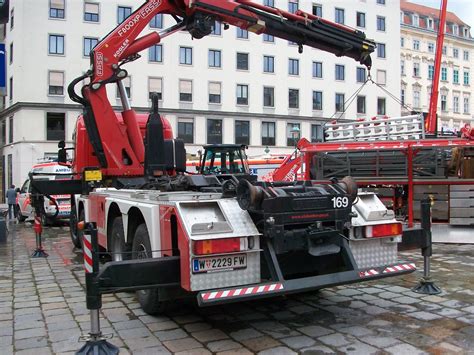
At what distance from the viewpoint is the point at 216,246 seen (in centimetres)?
429

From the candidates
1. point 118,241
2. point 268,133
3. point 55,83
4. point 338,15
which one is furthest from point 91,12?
point 118,241

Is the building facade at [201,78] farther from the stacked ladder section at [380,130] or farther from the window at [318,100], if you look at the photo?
the stacked ladder section at [380,130]

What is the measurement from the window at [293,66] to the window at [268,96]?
8.11ft

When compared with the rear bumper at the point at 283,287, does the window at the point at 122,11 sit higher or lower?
higher

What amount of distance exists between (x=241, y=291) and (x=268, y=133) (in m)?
39.5

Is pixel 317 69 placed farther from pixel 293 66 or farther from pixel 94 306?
pixel 94 306

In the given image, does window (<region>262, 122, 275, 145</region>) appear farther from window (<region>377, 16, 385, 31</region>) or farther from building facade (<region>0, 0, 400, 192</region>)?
window (<region>377, 16, 385, 31</region>)

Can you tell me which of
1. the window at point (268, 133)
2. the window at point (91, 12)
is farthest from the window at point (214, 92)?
the window at point (91, 12)

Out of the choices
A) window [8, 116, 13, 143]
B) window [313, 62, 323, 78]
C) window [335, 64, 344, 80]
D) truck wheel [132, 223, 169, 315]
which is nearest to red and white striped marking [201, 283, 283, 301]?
truck wheel [132, 223, 169, 315]

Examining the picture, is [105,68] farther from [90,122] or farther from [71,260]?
[71,260]

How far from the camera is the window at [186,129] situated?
4012 centimetres

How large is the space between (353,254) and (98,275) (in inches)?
100

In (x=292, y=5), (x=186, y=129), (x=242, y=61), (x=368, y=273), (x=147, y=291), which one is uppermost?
(x=292, y=5)

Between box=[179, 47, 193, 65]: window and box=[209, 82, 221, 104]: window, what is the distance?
252 cm
